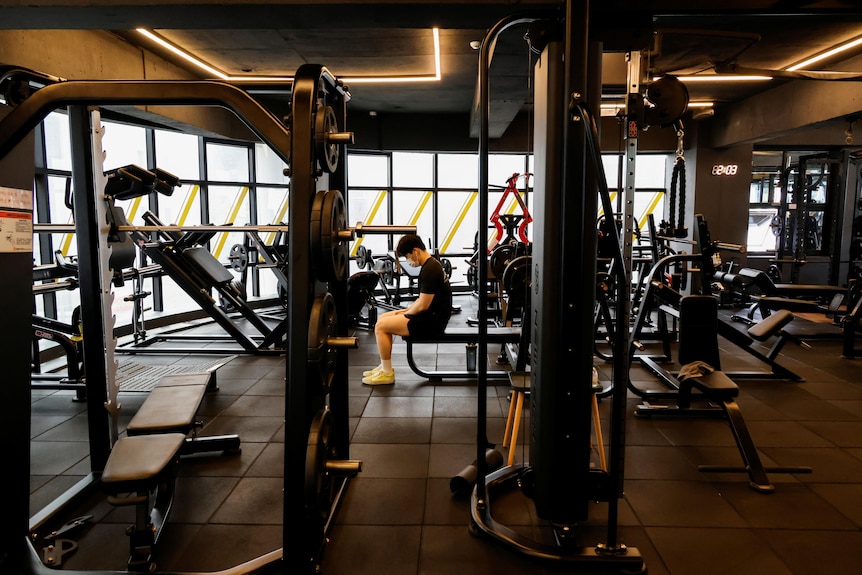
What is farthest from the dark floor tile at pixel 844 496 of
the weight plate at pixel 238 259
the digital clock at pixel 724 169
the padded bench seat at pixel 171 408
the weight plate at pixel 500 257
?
the digital clock at pixel 724 169

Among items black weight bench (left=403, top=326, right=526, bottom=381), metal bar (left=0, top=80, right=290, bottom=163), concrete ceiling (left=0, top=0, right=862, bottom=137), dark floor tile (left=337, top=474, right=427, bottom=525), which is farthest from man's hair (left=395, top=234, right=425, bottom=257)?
metal bar (left=0, top=80, right=290, bottom=163)

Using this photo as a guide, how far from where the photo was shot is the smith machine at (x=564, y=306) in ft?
5.90

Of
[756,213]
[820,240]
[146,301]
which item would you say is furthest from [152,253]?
[756,213]

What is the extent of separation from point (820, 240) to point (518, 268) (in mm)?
6581

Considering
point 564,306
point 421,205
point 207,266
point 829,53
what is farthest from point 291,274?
point 421,205

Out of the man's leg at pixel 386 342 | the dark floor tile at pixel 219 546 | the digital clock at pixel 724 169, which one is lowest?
the dark floor tile at pixel 219 546

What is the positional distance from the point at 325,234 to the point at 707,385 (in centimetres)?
216

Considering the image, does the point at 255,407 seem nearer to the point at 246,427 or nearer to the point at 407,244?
the point at 246,427

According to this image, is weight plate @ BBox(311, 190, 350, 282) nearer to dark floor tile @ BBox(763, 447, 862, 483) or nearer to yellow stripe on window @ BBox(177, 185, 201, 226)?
dark floor tile @ BBox(763, 447, 862, 483)

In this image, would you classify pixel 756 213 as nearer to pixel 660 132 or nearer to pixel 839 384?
pixel 660 132

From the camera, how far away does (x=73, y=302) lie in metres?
5.54

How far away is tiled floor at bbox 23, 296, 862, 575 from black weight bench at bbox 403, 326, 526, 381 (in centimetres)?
32

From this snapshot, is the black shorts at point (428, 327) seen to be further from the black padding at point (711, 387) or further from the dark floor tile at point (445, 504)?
the black padding at point (711, 387)

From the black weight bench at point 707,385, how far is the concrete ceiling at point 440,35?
1.39 m
